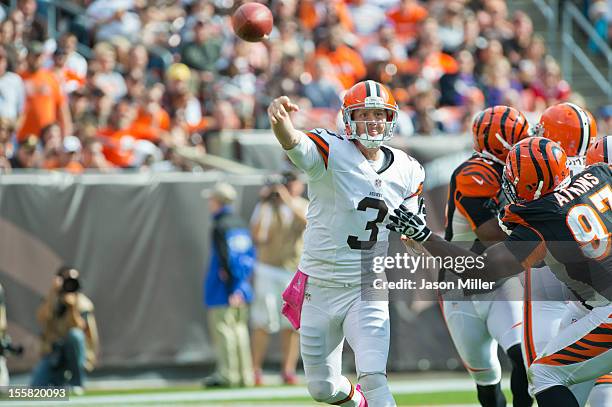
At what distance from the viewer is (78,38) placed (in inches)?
531

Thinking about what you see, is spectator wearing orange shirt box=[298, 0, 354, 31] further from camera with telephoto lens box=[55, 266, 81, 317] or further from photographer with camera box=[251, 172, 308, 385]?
camera with telephoto lens box=[55, 266, 81, 317]

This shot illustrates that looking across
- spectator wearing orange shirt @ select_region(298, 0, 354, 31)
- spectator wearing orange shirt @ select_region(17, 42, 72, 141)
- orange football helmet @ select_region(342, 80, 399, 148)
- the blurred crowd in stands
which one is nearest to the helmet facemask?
orange football helmet @ select_region(342, 80, 399, 148)

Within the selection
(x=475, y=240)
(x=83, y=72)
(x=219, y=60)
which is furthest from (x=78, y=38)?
(x=475, y=240)

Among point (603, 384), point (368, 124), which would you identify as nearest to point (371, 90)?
point (368, 124)

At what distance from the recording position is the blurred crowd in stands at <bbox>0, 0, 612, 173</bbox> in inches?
464

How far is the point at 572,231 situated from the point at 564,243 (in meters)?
0.07

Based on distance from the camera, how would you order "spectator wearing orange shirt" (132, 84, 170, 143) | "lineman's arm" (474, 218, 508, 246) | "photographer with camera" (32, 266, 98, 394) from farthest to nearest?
"spectator wearing orange shirt" (132, 84, 170, 143) → "photographer with camera" (32, 266, 98, 394) → "lineman's arm" (474, 218, 508, 246)

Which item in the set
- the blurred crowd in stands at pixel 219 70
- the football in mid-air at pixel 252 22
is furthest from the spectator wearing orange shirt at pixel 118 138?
the football in mid-air at pixel 252 22

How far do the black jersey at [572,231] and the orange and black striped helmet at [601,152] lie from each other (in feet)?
2.63

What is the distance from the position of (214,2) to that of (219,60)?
1.19 m

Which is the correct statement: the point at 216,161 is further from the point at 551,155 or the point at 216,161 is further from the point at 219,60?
the point at 551,155

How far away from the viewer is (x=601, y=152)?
6.42m

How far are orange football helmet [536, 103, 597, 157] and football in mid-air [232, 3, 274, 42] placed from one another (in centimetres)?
176

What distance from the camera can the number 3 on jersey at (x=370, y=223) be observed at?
622cm
